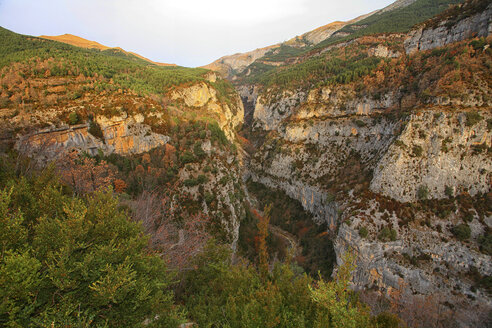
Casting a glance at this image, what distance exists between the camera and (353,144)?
4703cm

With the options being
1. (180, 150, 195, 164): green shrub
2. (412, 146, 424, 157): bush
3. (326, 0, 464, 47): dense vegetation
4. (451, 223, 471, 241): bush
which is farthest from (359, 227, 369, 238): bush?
(326, 0, 464, 47): dense vegetation

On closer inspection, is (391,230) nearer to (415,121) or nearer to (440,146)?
(440,146)

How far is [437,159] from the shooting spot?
105 feet

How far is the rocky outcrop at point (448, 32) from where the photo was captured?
3688cm

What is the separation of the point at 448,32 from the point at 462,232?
4478 cm

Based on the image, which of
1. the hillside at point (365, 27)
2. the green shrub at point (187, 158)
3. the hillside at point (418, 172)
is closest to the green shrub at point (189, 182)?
the green shrub at point (187, 158)

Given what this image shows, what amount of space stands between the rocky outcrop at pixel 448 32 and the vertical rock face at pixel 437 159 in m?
21.2

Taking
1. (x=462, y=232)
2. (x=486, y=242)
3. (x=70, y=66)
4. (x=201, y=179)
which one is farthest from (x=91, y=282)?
(x=70, y=66)

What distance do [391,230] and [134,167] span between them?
46288mm

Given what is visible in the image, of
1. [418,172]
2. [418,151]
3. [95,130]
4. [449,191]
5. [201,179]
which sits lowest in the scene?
[201,179]

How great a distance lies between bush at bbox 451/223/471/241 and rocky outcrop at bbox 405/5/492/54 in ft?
119

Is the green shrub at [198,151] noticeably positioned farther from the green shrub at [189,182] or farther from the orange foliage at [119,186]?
the orange foliage at [119,186]

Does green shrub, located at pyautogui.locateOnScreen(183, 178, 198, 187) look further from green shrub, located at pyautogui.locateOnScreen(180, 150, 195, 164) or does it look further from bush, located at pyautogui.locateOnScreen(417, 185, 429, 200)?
bush, located at pyautogui.locateOnScreen(417, 185, 429, 200)

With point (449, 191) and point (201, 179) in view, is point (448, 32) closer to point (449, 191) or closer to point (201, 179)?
point (449, 191)
